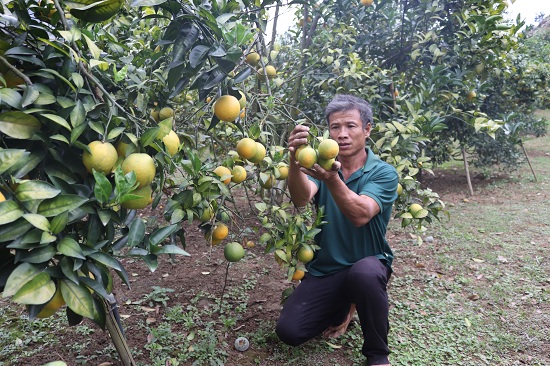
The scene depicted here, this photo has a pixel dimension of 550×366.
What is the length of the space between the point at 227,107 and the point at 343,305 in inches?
48.3

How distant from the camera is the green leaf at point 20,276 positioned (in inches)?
33.1

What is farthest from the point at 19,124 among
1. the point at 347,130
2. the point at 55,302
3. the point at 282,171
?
the point at 347,130

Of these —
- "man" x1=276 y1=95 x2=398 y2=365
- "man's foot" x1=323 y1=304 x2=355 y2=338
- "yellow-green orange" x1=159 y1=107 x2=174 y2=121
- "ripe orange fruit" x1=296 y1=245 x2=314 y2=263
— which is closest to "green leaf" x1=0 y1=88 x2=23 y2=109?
"yellow-green orange" x1=159 y1=107 x2=174 y2=121

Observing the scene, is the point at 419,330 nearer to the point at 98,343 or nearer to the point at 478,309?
the point at 478,309

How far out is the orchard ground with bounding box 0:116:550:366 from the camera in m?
2.09

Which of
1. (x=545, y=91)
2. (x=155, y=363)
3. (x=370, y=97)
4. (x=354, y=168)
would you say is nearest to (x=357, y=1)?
(x=370, y=97)

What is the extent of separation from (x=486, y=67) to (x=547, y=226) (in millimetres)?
1775

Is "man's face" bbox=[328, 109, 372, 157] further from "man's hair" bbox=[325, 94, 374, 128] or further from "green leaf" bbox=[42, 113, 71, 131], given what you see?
"green leaf" bbox=[42, 113, 71, 131]

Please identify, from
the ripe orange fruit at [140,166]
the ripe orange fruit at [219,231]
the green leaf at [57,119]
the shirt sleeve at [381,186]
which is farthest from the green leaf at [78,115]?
the shirt sleeve at [381,186]

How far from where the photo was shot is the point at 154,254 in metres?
1.15

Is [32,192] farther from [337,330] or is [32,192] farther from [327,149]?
[337,330]

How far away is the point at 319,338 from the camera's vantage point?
2283 millimetres

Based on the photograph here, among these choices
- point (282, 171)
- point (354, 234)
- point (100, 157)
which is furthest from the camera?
point (354, 234)

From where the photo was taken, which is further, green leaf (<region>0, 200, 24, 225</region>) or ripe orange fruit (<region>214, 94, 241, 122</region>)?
ripe orange fruit (<region>214, 94, 241, 122</region>)
